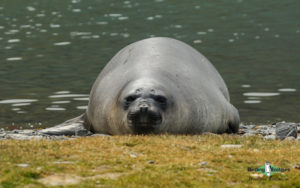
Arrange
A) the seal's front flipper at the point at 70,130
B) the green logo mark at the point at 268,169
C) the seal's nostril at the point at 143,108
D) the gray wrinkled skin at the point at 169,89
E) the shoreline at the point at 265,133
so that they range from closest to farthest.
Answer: the green logo mark at the point at 268,169 < the seal's nostril at the point at 143,108 < the shoreline at the point at 265,133 < the gray wrinkled skin at the point at 169,89 < the seal's front flipper at the point at 70,130

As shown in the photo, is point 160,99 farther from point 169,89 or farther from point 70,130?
point 70,130

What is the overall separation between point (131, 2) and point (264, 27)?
2808 cm

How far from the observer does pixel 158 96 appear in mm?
14086

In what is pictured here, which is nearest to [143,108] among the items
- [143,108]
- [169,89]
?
[143,108]

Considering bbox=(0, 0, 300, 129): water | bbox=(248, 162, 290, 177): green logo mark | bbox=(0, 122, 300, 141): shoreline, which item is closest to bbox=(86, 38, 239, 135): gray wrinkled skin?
bbox=(0, 122, 300, 141): shoreline

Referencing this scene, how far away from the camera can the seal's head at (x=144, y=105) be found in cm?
1358

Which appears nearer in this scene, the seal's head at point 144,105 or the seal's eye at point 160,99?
the seal's head at point 144,105

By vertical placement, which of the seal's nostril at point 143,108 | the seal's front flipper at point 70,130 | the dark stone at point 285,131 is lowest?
the dark stone at point 285,131

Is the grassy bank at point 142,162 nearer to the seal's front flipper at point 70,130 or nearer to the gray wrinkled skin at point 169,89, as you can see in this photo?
the gray wrinkled skin at point 169,89

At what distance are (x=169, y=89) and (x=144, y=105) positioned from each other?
1226mm

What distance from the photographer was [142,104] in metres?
13.6

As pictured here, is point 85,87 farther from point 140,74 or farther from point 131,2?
point 131,2

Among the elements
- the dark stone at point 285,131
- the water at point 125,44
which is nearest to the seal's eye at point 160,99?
the dark stone at point 285,131

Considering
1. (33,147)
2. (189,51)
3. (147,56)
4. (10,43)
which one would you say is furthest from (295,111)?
(10,43)
